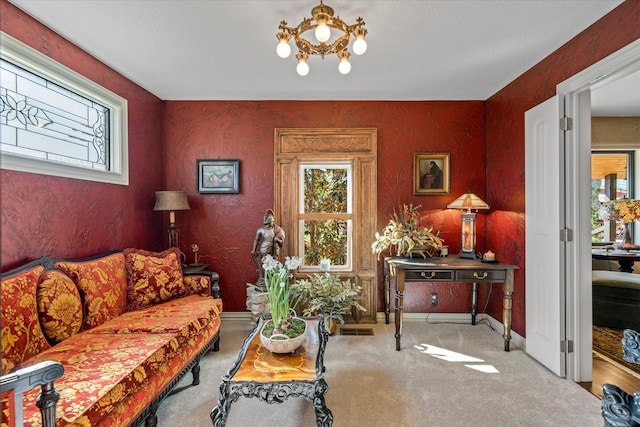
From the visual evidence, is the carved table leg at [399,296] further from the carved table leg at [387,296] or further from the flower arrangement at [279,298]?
the flower arrangement at [279,298]

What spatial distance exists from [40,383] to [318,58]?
2890mm

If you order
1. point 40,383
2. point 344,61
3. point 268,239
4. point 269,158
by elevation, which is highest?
point 344,61

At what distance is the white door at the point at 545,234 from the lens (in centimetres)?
272

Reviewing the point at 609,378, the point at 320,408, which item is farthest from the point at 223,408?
the point at 609,378

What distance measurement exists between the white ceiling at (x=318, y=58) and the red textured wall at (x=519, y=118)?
0.31 feet

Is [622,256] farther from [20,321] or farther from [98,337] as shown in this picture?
[20,321]

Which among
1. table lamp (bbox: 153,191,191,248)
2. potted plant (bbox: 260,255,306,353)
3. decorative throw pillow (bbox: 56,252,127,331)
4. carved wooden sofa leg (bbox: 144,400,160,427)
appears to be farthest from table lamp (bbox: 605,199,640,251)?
decorative throw pillow (bbox: 56,252,127,331)

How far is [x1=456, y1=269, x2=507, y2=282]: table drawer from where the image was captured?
127 inches

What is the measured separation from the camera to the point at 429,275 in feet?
10.8

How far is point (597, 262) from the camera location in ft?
15.3

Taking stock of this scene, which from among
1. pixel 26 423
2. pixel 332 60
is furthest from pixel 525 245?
pixel 26 423

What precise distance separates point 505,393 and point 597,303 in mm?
2159

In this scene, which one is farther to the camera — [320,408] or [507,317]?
[507,317]

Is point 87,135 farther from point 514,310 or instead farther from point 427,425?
point 514,310
